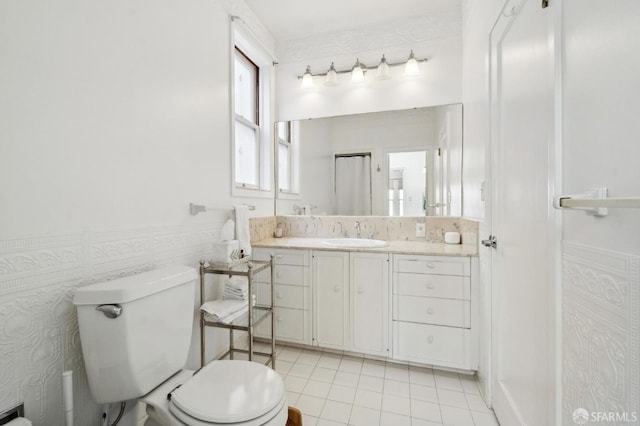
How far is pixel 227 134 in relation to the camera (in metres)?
2.06

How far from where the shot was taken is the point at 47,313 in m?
1.01

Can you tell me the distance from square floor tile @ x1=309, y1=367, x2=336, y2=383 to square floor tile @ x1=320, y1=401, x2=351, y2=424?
21 cm

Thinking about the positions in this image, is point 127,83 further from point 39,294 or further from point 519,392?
point 519,392

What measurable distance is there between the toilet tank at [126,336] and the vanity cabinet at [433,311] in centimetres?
139

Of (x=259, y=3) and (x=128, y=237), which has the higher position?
(x=259, y=3)

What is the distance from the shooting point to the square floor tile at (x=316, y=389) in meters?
1.69

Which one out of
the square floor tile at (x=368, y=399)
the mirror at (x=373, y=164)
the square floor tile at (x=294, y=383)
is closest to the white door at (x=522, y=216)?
the square floor tile at (x=368, y=399)

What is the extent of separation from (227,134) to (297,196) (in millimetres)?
888

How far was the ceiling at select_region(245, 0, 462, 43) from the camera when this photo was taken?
2248mm

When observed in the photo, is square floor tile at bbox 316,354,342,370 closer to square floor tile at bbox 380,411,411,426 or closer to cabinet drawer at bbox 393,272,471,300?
square floor tile at bbox 380,411,411,426

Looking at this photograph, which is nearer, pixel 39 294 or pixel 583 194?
pixel 583 194

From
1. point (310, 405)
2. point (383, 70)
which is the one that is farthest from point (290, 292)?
point (383, 70)

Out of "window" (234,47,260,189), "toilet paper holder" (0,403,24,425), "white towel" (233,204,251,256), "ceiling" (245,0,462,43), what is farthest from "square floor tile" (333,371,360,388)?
"ceiling" (245,0,462,43)

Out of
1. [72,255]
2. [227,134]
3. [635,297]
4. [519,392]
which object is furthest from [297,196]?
[635,297]
